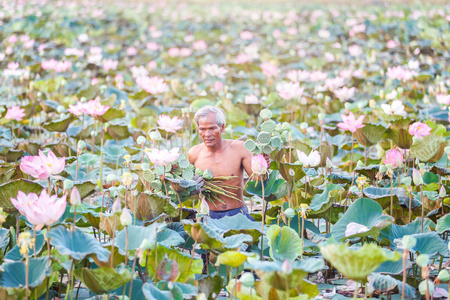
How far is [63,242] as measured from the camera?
6.31 ft

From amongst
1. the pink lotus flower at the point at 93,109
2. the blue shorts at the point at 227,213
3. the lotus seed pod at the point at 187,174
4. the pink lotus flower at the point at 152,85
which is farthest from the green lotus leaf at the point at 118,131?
the lotus seed pod at the point at 187,174

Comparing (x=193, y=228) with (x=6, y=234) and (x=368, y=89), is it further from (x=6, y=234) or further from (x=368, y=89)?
(x=368, y=89)

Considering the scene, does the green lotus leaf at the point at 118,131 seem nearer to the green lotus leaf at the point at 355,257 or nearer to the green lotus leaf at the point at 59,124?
the green lotus leaf at the point at 59,124

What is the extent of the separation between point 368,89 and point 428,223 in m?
5.13

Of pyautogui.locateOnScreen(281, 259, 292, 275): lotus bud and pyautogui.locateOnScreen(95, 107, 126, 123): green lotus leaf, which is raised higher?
pyautogui.locateOnScreen(281, 259, 292, 275): lotus bud

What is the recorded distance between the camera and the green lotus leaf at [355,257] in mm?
1626

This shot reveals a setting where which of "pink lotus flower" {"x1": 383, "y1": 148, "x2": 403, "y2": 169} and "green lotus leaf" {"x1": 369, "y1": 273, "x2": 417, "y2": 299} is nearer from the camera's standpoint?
"green lotus leaf" {"x1": 369, "y1": 273, "x2": 417, "y2": 299}

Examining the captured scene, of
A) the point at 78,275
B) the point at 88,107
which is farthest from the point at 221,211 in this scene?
the point at 88,107

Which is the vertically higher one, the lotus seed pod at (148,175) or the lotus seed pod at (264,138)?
the lotus seed pod at (264,138)

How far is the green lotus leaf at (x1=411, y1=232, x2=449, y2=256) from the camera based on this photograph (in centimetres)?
230

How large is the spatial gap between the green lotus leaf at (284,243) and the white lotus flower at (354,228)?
0.24 meters

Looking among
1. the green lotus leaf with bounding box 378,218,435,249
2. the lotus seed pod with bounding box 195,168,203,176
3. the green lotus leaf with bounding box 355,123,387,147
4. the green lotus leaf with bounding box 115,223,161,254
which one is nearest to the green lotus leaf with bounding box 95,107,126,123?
the lotus seed pod with bounding box 195,168,203,176

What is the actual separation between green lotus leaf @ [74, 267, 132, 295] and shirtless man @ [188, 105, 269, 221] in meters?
1.05

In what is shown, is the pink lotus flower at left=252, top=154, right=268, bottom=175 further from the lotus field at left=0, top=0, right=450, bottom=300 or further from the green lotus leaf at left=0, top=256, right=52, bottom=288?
the green lotus leaf at left=0, top=256, right=52, bottom=288
